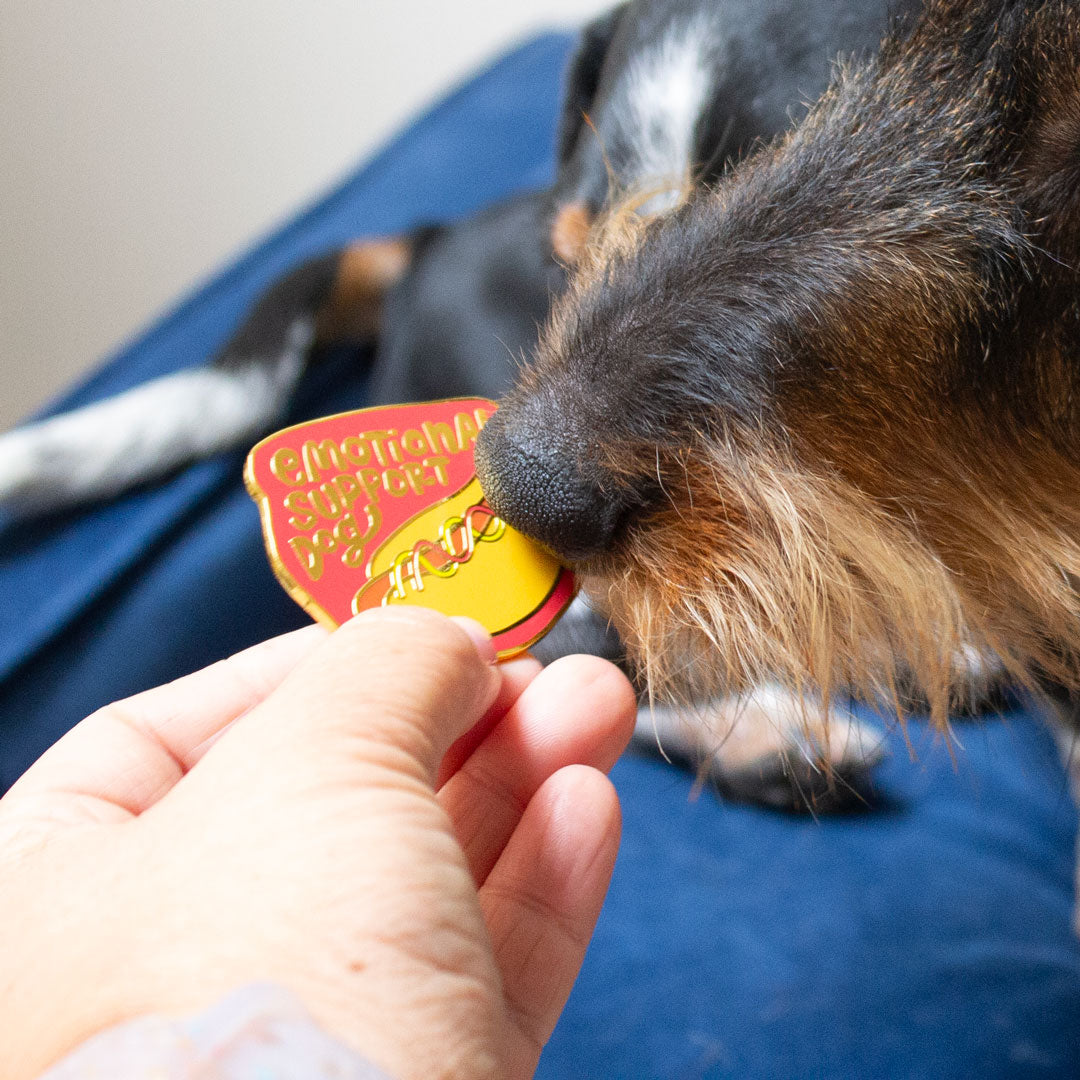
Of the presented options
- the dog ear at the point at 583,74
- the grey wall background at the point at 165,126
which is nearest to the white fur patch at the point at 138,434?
the grey wall background at the point at 165,126

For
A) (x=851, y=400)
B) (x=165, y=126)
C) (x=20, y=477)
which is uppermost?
(x=165, y=126)

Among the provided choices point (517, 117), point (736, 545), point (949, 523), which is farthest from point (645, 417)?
point (517, 117)

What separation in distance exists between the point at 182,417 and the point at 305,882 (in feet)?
4.39

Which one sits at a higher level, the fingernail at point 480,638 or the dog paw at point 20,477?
the dog paw at point 20,477

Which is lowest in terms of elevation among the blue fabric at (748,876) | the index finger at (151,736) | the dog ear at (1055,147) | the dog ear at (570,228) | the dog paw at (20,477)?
the blue fabric at (748,876)

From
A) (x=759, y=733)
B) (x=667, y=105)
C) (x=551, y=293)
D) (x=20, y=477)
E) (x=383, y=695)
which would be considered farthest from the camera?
(x=20, y=477)

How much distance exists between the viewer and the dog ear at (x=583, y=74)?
4.59 ft

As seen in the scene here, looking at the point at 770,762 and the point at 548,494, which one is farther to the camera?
the point at 770,762

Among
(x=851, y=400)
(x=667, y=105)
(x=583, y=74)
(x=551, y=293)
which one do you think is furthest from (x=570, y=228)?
(x=851, y=400)

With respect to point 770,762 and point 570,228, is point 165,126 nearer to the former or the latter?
point 570,228

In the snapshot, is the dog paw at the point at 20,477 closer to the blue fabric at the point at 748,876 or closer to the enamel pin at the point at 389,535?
the blue fabric at the point at 748,876

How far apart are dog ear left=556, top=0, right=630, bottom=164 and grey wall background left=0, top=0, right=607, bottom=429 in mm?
967

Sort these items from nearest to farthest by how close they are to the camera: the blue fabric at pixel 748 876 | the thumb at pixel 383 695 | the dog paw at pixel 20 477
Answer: the thumb at pixel 383 695, the blue fabric at pixel 748 876, the dog paw at pixel 20 477

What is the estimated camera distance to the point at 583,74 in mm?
1439
